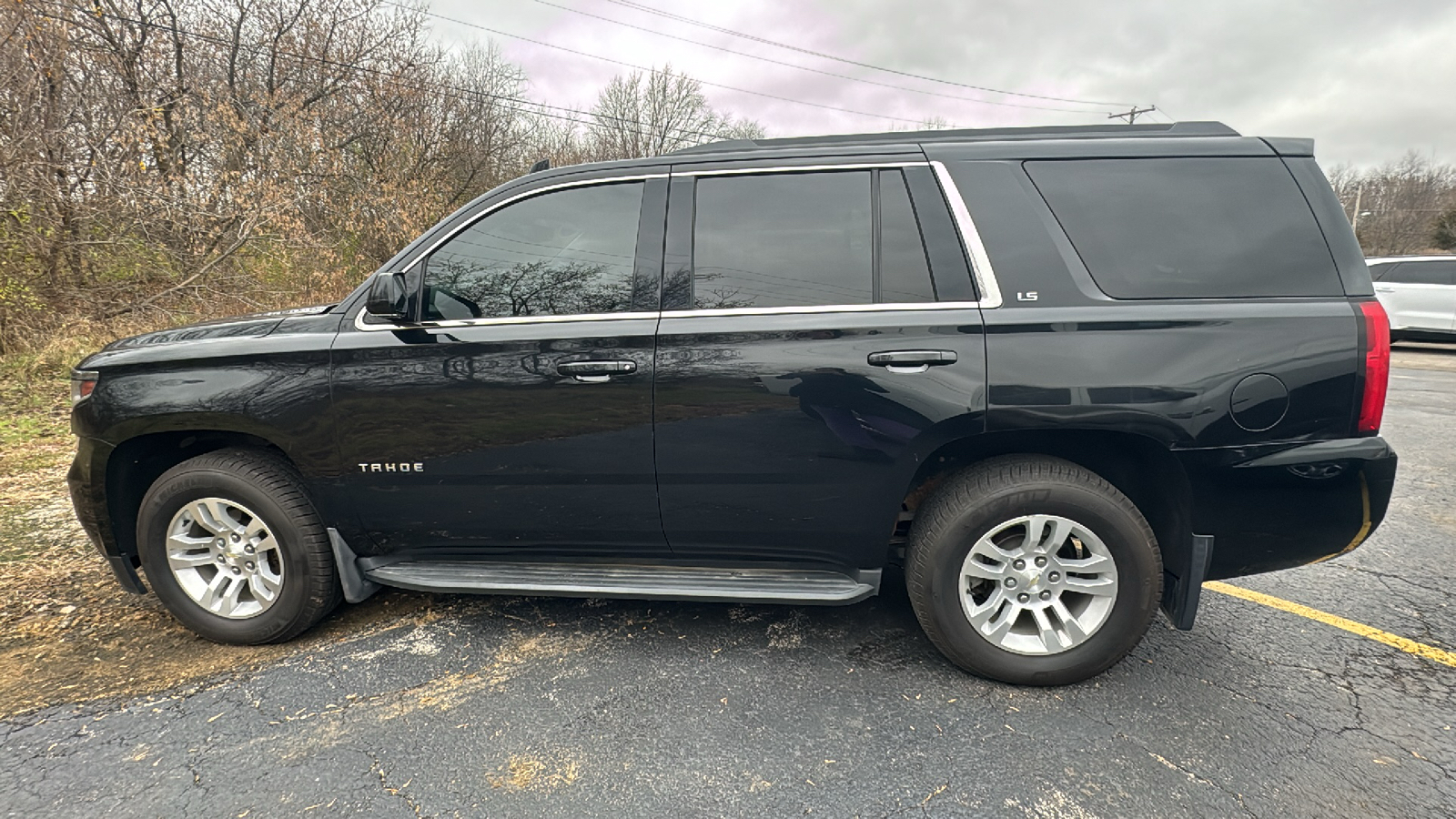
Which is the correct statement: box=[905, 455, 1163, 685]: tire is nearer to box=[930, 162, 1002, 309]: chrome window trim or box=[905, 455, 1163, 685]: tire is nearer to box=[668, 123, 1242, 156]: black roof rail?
box=[930, 162, 1002, 309]: chrome window trim

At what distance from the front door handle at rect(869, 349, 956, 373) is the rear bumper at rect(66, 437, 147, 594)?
→ 10.2ft

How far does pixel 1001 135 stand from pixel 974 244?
1.80 feet

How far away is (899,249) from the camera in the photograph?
96.7 inches

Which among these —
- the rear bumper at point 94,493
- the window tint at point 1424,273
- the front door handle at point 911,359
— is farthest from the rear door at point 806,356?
the window tint at point 1424,273

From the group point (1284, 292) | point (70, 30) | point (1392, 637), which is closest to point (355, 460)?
point (1284, 292)

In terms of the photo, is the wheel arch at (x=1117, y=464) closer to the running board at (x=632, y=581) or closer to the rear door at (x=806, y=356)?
the rear door at (x=806, y=356)

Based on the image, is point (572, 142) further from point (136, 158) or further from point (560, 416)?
point (560, 416)

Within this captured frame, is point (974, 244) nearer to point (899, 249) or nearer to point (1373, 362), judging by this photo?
point (899, 249)

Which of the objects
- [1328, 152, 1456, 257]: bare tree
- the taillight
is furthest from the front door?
[1328, 152, 1456, 257]: bare tree

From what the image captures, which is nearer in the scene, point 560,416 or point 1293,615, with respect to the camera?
point 560,416

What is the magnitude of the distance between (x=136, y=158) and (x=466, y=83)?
1255 cm

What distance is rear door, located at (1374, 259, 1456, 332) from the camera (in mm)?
11914

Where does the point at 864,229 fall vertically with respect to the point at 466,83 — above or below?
below

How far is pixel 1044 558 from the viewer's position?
7.98ft
